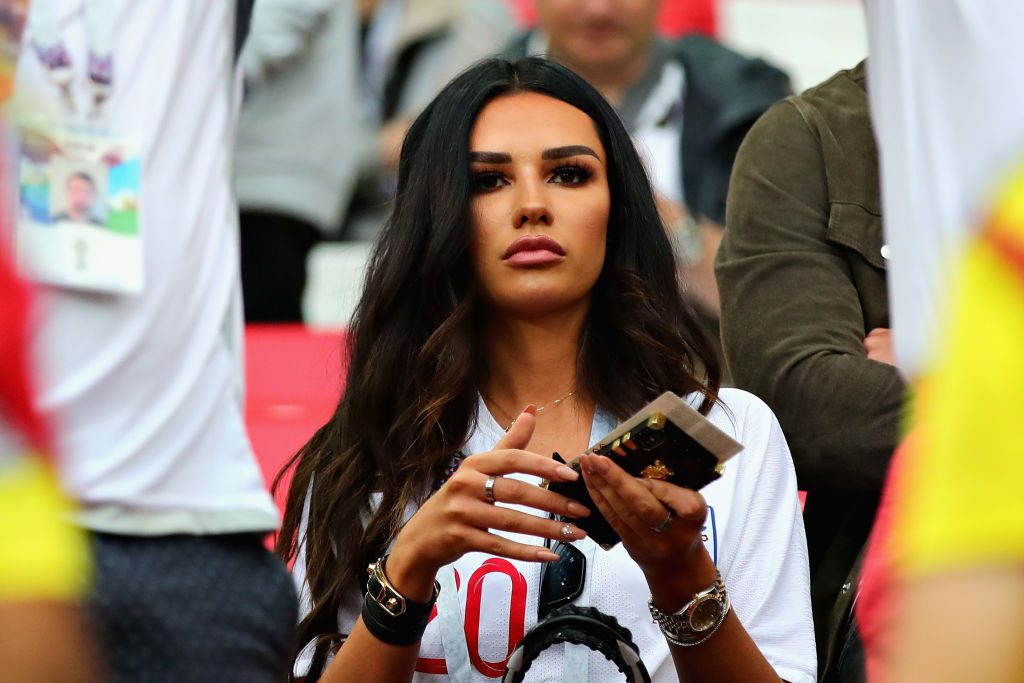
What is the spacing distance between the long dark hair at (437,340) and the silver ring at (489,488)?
472mm

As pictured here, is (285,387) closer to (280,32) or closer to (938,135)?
(280,32)

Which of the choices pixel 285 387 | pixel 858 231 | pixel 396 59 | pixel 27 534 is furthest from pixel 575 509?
pixel 396 59

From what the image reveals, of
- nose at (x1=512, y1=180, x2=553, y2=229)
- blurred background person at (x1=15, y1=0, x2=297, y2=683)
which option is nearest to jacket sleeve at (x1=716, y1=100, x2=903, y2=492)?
nose at (x1=512, y1=180, x2=553, y2=229)

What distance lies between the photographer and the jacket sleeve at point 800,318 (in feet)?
10.4

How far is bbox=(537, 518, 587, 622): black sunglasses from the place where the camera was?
3.00 meters

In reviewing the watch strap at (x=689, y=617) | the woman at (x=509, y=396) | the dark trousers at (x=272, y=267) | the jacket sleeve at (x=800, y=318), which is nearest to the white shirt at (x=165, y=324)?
the woman at (x=509, y=396)

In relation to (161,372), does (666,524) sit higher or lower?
lower

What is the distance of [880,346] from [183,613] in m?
1.55

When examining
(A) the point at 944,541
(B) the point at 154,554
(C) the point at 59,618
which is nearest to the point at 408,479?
(B) the point at 154,554

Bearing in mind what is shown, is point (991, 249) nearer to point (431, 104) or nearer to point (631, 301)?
point (631, 301)

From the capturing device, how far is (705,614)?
108 inches

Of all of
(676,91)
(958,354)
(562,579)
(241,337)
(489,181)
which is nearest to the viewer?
(958,354)

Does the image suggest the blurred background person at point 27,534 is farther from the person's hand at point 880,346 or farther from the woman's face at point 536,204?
the person's hand at point 880,346

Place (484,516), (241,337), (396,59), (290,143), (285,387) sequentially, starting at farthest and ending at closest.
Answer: (396,59) → (290,143) → (285,387) → (484,516) → (241,337)
